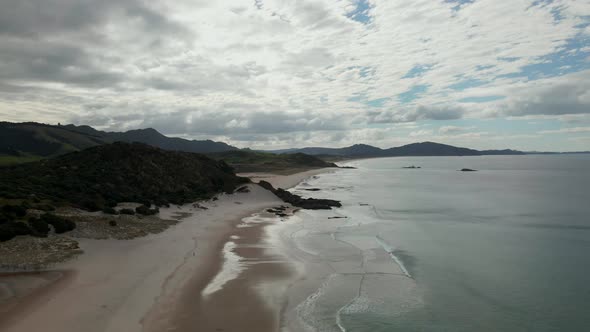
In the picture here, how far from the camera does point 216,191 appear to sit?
4756 centimetres

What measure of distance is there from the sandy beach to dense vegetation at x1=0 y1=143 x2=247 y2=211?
9.95 meters

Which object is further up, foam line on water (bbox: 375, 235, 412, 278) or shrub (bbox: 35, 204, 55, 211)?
shrub (bbox: 35, 204, 55, 211)

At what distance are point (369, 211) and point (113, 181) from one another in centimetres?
2796

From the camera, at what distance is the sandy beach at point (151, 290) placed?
12.5m

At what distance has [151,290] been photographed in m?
15.4

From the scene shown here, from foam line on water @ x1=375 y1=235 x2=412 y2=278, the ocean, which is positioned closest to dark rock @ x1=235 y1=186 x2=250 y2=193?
the ocean

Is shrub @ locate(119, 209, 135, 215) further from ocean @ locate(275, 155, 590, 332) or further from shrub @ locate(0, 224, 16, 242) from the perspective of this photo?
ocean @ locate(275, 155, 590, 332)

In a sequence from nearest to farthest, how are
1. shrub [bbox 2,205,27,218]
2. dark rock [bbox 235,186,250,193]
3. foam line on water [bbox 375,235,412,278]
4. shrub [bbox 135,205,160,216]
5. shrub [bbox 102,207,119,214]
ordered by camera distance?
foam line on water [bbox 375,235,412,278] → shrub [bbox 2,205,27,218] → shrub [bbox 102,207,119,214] → shrub [bbox 135,205,160,216] → dark rock [bbox 235,186,250,193]

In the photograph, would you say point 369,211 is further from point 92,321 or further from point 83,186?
point 92,321

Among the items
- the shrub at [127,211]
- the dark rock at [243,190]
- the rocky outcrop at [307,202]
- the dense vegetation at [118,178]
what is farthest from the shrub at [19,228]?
the dark rock at [243,190]

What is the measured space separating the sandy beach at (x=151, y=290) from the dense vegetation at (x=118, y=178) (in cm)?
995

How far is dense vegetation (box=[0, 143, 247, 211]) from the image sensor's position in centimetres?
3034

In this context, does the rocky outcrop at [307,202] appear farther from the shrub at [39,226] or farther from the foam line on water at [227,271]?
the shrub at [39,226]

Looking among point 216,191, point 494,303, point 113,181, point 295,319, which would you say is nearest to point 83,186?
point 113,181
